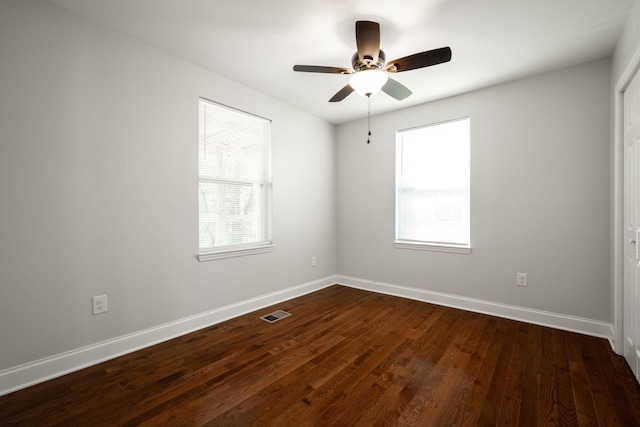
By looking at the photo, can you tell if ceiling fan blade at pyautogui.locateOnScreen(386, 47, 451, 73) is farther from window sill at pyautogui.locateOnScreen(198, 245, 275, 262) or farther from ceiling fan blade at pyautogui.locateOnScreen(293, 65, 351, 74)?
window sill at pyautogui.locateOnScreen(198, 245, 275, 262)

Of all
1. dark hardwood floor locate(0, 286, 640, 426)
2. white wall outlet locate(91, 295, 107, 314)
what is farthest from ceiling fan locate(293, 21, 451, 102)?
white wall outlet locate(91, 295, 107, 314)

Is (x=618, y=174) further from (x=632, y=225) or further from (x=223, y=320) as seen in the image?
(x=223, y=320)

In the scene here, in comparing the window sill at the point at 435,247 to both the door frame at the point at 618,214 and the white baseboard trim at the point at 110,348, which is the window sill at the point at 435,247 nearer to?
the door frame at the point at 618,214

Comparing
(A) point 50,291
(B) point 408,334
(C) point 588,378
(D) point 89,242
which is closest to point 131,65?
Result: (D) point 89,242

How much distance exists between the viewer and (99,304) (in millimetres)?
2189

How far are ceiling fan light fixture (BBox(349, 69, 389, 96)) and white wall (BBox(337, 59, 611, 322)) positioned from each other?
178cm

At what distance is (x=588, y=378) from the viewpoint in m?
1.95

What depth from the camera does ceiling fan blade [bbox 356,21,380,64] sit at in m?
1.86

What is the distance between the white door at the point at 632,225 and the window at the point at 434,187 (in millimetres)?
1339

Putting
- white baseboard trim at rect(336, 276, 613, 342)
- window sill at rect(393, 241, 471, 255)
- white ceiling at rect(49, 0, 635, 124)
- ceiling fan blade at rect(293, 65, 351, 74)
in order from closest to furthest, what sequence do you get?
white ceiling at rect(49, 0, 635, 124)
ceiling fan blade at rect(293, 65, 351, 74)
white baseboard trim at rect(336, 276, 613, 342)
window sill at rect(393, 241, 471, 255)

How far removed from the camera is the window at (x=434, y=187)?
3461mm

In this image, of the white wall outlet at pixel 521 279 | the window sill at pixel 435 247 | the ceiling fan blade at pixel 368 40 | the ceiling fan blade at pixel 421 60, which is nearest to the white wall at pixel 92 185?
Result: the ceiling fan blade at pixel 368 40

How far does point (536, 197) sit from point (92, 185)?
4.01 meters

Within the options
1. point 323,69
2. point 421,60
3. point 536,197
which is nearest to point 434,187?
point 536,197
